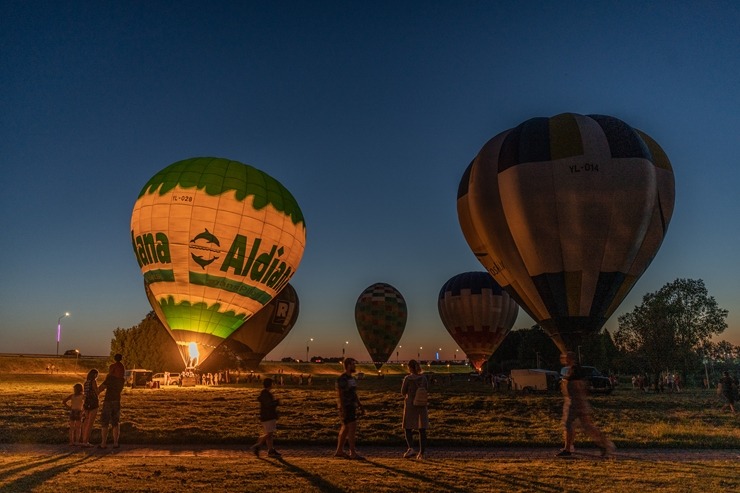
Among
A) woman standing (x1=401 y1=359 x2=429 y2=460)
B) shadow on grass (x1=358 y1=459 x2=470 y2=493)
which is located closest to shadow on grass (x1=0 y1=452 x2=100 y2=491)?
shadow on grass (x1=358 y1=459 x2=470 y2=493)

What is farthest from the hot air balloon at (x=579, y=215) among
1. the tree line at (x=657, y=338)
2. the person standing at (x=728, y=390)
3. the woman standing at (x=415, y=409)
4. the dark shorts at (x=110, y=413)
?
the tree line at (x=657, y=338)

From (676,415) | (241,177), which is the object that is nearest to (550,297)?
(676,415)

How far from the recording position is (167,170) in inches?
1112

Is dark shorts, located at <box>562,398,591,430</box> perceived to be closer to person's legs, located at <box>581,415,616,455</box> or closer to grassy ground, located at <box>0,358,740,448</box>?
person's legs, located at <box>581,415,616,455</box>

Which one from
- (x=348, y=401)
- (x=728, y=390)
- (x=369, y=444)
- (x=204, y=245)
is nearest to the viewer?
(x=348, y=401)

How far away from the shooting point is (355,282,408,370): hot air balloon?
57562 mm

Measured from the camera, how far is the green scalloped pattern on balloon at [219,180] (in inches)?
1066

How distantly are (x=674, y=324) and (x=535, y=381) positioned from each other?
25.4 m

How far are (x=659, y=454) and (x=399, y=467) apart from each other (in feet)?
16.9

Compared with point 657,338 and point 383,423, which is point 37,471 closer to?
point 383,423

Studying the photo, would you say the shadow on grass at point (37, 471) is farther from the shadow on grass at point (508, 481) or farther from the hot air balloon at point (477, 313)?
the hot air balloon at point (477, 313)

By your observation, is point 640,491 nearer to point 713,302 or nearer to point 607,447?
point 607,447

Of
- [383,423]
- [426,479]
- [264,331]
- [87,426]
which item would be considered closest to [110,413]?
[87,426]

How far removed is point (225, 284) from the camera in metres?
26.8
